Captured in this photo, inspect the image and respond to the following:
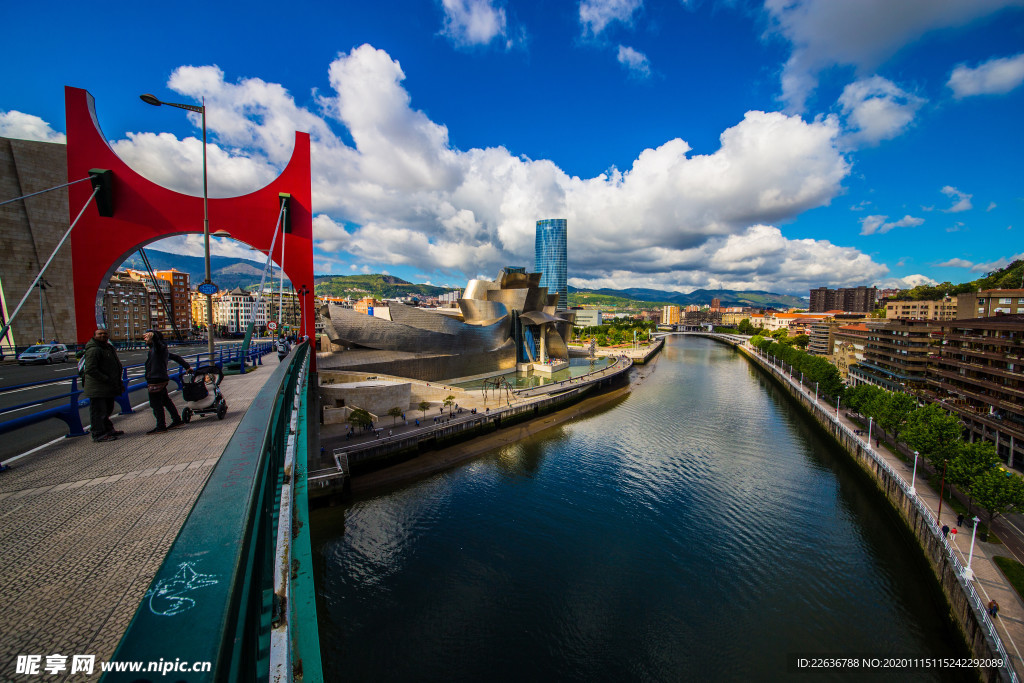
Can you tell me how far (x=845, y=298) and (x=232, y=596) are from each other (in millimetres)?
175699

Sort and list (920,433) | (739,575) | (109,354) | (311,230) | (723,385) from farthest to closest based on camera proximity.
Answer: (723,385) → (311,230) → (920,433) → (739,575) → (109,354)

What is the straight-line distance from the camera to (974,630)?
855cm

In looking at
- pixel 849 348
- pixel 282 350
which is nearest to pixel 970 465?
pixel 282 350

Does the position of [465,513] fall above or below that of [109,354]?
below

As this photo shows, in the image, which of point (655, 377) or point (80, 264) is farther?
point (655, 377)

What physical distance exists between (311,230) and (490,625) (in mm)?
15610

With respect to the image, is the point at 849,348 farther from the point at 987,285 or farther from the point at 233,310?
the point at 233,310

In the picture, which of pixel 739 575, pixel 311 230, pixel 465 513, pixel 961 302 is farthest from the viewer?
pixel 961 302

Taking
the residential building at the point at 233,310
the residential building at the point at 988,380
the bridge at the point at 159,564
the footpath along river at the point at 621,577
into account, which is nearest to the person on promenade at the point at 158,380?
the bridge at the point at 159,564

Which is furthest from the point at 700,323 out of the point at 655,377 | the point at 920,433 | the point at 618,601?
the point at 618,601

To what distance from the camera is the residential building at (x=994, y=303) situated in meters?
25.3

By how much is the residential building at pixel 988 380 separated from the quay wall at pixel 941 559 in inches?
200

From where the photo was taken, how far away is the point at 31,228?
55.2 feet

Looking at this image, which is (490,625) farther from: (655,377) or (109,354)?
(655,377)
